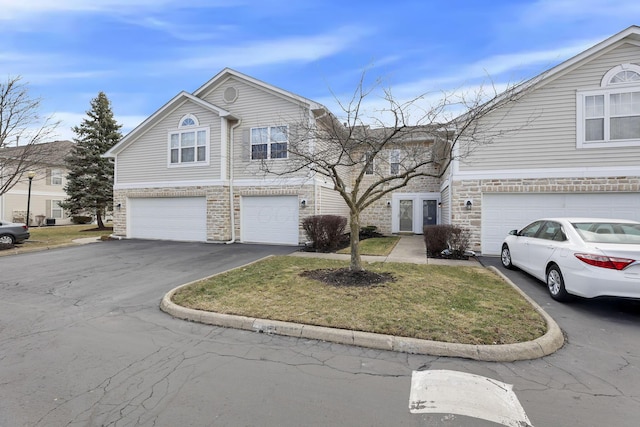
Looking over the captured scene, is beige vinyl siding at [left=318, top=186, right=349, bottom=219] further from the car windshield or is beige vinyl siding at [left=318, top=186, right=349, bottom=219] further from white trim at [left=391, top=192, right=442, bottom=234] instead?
the car windshield

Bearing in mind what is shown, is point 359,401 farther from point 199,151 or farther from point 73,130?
point 73,130

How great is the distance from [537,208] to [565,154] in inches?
75.5

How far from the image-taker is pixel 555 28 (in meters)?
8.62

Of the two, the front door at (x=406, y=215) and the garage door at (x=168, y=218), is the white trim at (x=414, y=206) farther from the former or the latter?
the garage door at (x=168, y=218)

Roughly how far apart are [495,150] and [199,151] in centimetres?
1226

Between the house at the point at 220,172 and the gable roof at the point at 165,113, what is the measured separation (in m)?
0.05

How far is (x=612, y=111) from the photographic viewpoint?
10227 millimetres

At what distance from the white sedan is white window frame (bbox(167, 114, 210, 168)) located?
12971 millimetres

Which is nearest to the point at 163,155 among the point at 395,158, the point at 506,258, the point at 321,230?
Answer: the point at 321,230

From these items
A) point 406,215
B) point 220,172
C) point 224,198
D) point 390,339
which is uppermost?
point 220,172

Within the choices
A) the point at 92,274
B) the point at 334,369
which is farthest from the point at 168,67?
the point at 334,369

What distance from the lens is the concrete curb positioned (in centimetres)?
386

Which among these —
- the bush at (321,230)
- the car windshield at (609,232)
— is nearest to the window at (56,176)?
the bush at (321,230)

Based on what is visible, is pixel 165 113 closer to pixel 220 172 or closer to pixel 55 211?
pixel 220 172
